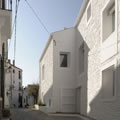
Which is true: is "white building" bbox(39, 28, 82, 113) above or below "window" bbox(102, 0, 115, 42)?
below

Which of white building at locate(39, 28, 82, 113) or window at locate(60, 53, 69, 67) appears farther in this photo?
window at locate(60, 53, 69, 67)

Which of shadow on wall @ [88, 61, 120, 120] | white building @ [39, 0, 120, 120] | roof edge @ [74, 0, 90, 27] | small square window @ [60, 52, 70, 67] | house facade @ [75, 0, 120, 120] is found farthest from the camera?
small square window @ [60, 52, 70, 67]

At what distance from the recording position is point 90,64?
48.5 ft

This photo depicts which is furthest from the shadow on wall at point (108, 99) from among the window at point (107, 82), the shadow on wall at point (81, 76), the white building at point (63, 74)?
the white building at point (63, 74)

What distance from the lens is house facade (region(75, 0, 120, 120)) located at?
10.2 m

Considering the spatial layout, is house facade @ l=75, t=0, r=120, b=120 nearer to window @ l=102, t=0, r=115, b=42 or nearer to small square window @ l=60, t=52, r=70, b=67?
window @ l=102, t=0, r=115, b=42

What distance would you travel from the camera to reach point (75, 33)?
20562 millimetres

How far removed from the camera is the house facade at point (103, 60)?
401 inches

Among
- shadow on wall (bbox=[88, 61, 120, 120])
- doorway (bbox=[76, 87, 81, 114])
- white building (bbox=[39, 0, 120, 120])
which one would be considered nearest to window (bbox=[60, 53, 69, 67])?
white building (bbox=[39, 0, 120, 120])

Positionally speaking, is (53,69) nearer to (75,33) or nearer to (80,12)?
(75,33)

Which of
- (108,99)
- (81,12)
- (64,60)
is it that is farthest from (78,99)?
(108,99)

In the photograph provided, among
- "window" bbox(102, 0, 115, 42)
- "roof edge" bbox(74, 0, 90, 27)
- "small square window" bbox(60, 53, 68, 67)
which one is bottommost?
"small square window" bbox(60, 53, 68, 67)

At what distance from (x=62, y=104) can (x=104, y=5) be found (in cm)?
1018

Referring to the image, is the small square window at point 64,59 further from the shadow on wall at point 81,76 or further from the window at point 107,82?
the window at point 107,82
